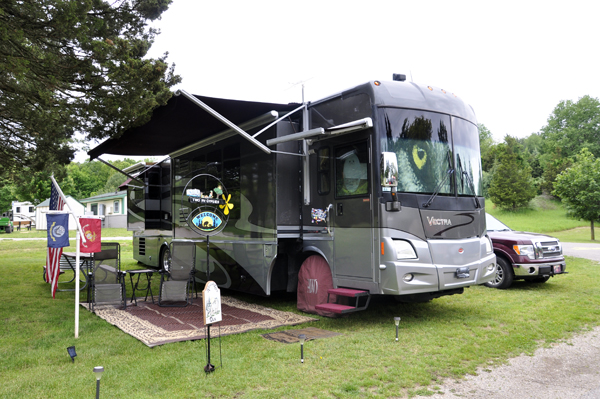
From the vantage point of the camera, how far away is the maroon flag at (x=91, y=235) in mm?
6531

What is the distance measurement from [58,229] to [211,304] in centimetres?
299

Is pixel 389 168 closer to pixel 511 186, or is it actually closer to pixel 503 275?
pixel 503 275

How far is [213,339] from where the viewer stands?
18.0ft

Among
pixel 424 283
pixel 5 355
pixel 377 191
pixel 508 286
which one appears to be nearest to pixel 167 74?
pixel 377 191

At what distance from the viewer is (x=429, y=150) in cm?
623

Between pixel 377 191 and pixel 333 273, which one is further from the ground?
pixel 377 191

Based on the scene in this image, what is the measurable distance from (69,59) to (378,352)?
5688 mm

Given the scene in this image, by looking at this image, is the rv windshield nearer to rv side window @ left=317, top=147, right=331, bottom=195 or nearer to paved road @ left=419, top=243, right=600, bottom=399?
rv side window @ left=317, top=147, right=331, bottom=195

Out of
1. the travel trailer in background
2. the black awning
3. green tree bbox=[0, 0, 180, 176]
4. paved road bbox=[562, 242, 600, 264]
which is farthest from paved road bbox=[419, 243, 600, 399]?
paved road bbox=[562, 242, 600, 264]

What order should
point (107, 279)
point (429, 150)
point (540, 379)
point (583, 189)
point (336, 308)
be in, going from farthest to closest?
point (583, 189) < point (107, 279) < point (429, 150) < point (336, 308) < point (540, 379)

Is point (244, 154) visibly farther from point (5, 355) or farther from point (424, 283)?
point (5, 355)

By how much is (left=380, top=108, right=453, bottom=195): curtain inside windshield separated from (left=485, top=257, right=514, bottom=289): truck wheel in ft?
12.5

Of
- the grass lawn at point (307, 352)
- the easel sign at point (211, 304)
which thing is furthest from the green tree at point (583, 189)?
the easel sign at point (211, 304)

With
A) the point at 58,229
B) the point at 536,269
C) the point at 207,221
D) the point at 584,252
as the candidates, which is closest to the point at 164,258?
the point at 207,221
